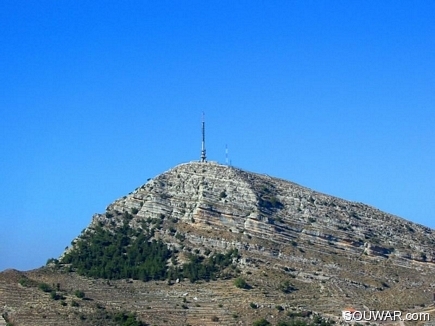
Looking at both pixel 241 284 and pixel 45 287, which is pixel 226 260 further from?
pixel 45 287

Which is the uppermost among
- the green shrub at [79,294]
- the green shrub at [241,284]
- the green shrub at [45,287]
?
the green shrub at [241,284]

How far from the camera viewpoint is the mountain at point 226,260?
289 feet

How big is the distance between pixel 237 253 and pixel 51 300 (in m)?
20.9

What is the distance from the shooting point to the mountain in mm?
87938

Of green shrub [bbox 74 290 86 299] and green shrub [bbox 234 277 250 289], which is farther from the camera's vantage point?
green shrub [bbox 234 277 250 289]

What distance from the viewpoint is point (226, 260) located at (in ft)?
320

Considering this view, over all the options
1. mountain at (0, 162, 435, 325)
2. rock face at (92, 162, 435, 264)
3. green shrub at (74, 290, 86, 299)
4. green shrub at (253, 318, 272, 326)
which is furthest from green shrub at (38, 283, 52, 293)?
green shrub at (253, 318, 272, 326)

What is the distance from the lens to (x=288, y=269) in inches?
3821

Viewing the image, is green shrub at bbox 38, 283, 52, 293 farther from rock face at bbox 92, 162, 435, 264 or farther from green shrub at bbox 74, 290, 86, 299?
rock face at bbox 92, 162, 435, 264

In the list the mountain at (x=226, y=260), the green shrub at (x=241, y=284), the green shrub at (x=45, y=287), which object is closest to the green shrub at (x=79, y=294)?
the mountain at (x=226, y=260)

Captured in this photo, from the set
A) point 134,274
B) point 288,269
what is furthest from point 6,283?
point 288,269

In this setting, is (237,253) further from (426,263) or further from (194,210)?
(426,263)

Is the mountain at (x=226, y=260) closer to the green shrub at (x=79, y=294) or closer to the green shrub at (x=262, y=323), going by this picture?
the green shrub at (x=79, y=294)

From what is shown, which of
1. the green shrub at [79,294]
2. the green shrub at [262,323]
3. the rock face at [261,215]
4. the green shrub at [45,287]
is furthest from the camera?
the rock face at [261,215]
